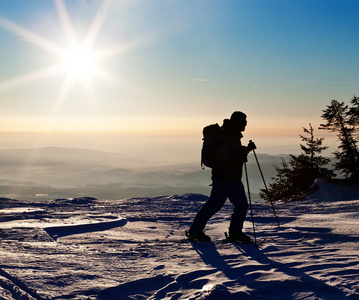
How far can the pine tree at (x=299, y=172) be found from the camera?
20688 millimetres

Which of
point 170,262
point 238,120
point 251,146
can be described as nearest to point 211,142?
point 238,120

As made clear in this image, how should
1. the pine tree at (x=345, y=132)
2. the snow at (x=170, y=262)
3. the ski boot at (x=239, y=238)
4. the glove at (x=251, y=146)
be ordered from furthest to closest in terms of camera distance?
the pine tree at (x=345, y=132) → the glove at (x=251, y=146) → the ski boot at (x=239, y=238) → the snow at (x=170, y=262)

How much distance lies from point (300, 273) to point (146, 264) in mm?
1954

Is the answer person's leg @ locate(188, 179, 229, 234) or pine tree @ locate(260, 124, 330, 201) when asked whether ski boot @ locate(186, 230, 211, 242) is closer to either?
person's leg @ locate(188, 179, 229, 234)

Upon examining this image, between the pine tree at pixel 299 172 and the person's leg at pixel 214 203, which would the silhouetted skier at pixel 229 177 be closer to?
the person's leg at pixel 214 203

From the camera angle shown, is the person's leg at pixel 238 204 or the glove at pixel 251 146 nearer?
the person's leg at pixel 238 204

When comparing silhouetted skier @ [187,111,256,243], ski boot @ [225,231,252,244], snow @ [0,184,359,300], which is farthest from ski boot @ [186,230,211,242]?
ski boot @ [225,231,252,244]

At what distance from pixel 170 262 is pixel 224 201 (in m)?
1.91

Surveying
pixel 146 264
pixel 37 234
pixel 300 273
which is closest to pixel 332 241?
pixel 300 273

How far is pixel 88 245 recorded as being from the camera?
5805mm

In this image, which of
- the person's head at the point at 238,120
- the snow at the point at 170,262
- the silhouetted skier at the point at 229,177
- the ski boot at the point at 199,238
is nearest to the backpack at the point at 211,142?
the silhouetted skier at the point at 229,177

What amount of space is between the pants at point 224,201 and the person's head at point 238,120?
995 mm

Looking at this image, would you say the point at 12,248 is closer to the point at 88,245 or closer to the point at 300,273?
the point at 88,245

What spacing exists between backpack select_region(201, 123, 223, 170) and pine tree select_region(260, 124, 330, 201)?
46.7 ft
